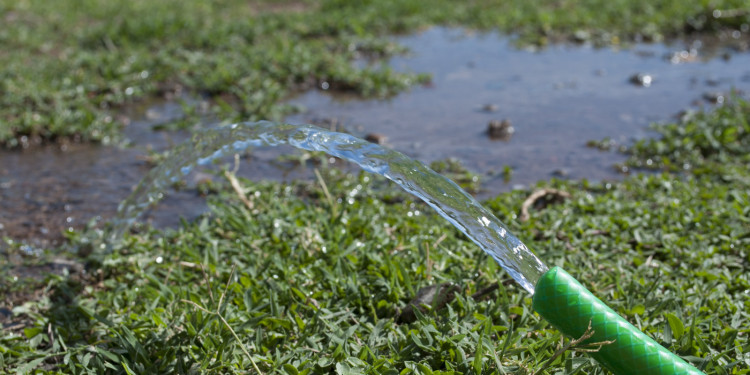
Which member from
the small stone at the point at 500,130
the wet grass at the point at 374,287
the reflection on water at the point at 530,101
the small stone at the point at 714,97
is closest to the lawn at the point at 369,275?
the wet grass at the point at 374,287

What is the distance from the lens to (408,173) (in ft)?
7.82

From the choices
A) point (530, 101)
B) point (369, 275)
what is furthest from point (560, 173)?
point (369, 275)

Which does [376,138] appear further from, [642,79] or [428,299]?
[642,79]

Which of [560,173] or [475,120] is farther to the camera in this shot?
[475,120]

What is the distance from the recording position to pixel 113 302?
9.18 ft

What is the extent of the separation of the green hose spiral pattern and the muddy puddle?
203 centimetres

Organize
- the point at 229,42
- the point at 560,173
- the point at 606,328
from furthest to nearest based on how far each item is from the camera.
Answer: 1. the point at 229,42
2. the point at 560,173
3. the point at 606,328

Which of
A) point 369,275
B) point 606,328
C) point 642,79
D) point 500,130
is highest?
point 606,328

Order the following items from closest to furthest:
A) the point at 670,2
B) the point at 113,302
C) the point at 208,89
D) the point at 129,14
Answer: the point at 113,302 < the point at 208,89 < the point at 129,14 < the point at 670,2

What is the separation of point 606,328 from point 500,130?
3.09 metres

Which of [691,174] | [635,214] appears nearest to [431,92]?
[691,174]

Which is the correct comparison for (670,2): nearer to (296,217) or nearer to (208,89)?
(208,89)

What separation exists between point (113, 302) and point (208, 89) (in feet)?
10.1

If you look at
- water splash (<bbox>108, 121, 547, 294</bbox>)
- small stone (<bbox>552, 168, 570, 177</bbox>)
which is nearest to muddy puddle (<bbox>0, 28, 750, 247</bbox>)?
small stone (<bbox>552, 168, 570, 177</bbox>)
